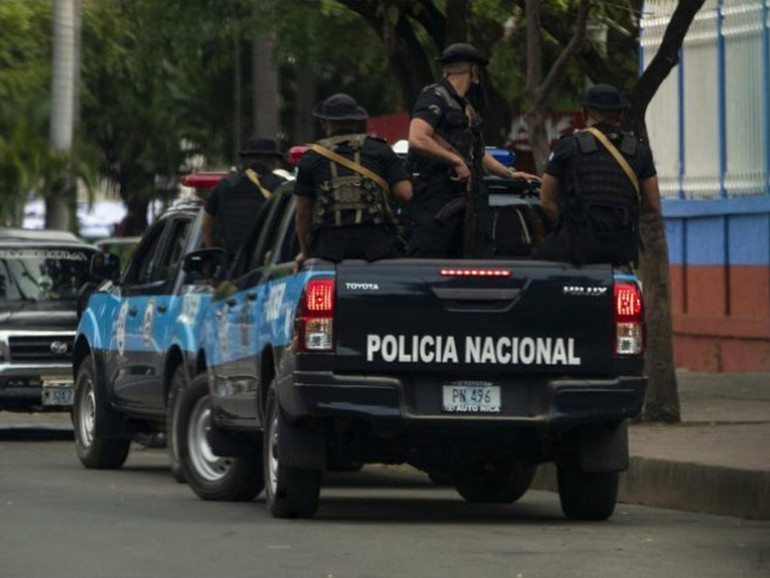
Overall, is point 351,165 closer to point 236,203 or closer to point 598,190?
point 598,190

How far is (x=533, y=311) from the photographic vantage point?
11.7m

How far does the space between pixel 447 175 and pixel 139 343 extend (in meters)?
4.01

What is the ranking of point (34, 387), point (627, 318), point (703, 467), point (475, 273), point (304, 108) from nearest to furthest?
1. point (475, 273)
2. point (627, 318)
3. point (703, 467)
4. point (34, 387)
5. point (304, 108)

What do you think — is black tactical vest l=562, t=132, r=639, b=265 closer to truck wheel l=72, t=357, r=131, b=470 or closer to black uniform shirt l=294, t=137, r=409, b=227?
black uniform shirt l=294, t=137, r=409, b=227

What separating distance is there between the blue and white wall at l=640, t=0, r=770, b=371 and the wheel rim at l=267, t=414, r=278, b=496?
987 centimetres

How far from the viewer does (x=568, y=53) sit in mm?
16375

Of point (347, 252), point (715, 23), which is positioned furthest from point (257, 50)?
point (347, 252)

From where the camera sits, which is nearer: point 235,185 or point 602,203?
point 602,203

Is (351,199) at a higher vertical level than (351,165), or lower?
lower

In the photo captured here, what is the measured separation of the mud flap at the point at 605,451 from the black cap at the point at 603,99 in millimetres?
1727

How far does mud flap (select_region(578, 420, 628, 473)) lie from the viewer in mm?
12074

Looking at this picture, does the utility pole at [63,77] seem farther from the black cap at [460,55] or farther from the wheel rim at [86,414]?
the black cap at [460,55]

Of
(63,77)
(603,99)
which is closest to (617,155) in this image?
(603,99)

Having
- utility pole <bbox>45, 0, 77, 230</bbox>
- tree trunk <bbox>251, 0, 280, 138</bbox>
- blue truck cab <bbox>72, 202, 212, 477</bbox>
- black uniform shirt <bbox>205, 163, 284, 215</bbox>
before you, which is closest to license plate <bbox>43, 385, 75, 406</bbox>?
blue truck cab <bbox>72, 202, 212, 477</bbox>
